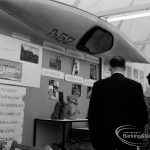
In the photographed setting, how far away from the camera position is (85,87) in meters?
4.06

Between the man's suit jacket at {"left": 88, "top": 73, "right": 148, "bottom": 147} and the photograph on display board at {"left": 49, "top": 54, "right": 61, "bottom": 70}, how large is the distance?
1.58 m

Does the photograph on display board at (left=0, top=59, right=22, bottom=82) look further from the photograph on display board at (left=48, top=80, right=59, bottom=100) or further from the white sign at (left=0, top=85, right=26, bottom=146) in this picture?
the photograph on display board at (left=48, top=80, right=59, bottom=100)

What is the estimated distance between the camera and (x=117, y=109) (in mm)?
1933

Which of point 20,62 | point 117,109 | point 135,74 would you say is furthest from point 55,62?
point 135,74

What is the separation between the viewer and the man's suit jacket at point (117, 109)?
6.31ft

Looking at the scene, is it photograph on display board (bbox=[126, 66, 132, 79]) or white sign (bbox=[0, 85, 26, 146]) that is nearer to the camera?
white sign (bbox=[0, 85, 26, 146])

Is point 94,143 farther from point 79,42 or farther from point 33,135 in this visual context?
point 79,42

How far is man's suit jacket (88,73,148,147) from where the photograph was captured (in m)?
1.92

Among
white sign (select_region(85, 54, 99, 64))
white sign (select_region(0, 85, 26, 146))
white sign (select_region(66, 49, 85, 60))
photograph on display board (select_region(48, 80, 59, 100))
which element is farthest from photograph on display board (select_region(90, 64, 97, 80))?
white sign (select_region(0, 85, 26, 146))

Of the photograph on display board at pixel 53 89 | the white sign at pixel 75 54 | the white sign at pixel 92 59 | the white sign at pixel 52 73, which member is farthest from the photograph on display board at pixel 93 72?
the photograph on display board at pixel 53 89

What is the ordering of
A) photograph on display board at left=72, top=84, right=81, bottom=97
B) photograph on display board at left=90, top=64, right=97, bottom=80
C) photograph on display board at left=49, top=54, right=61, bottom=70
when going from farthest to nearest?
photograph on display board at left=90, top=64, right=97, bottom=80
photograph on display board at left=72, top=84, right=81, bottom=97
photograph on display board at left=49, top=54, right=61, bottom=70

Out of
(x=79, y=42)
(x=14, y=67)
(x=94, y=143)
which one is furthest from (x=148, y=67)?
(x=94, y=143)

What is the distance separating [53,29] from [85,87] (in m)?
1.21

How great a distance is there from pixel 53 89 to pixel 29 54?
60 cm
